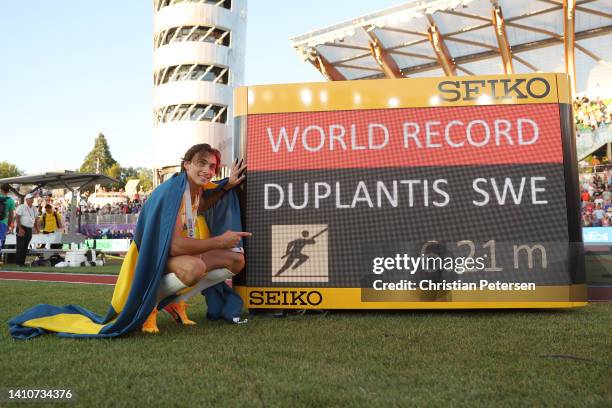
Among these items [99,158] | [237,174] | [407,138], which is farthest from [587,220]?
[99,158]

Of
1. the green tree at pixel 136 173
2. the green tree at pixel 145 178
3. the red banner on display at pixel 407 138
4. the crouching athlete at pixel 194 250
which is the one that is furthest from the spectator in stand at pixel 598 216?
the green tree at pixel 136 173

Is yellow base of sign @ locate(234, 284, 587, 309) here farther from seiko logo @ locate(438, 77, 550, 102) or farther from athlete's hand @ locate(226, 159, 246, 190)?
seiko logo @ locate(438, 77, 550, 102)

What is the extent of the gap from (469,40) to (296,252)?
2565 centimetres

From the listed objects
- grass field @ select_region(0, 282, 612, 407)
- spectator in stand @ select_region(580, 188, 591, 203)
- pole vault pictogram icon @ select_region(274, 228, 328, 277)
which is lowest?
grass field @ select_region(0, 282, 612, 407)

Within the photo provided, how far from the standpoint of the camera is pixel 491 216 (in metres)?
4.91

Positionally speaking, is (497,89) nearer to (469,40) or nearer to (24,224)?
(24,224)

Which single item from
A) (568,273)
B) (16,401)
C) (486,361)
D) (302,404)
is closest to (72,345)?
(16,401)

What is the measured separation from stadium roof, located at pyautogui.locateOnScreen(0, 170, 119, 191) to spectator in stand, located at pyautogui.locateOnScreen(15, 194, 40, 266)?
293 cm

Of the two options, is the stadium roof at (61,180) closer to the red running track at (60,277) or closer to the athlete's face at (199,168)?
the red running track at (60,277)

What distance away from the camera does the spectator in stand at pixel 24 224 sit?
1278cm

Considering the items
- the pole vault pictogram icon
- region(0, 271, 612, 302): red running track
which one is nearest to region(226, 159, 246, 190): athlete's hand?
the pole vault pictogram icon

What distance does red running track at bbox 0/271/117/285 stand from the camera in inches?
361

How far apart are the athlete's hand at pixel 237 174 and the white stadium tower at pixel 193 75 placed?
36.9m

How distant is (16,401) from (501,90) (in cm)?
462
